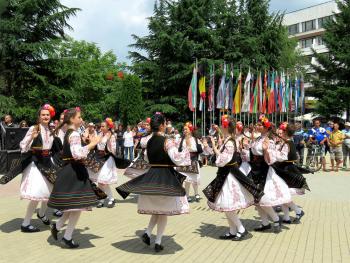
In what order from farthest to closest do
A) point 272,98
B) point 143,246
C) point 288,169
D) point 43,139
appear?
point 272,98, point 288,169, point 43,139, point 143,246

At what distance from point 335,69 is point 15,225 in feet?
118

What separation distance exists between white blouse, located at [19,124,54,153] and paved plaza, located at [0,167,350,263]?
1339 mm

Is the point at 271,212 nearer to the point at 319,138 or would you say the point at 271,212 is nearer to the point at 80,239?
the point at 80,239

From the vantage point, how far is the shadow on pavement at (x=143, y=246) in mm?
5977

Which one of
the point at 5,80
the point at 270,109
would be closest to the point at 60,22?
the point at 5,80

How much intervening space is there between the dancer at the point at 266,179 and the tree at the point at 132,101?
26.1 meters

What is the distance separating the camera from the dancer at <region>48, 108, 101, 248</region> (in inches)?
231

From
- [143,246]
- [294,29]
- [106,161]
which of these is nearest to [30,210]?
[143,246]

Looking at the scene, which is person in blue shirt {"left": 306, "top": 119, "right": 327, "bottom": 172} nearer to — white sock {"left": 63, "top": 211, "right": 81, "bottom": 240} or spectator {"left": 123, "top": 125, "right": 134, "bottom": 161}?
spectator {"left": 123, "top": 125, "right": 134, "bottom": 161}

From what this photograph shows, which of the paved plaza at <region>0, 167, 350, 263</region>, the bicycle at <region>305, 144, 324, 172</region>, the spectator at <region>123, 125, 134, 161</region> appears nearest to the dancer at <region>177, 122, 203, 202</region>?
the paved plaza at <region>0, 167, 350, 263</region>

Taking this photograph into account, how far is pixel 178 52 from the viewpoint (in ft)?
114

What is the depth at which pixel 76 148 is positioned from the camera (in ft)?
19.6

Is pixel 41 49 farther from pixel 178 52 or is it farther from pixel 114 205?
pixel 114 205

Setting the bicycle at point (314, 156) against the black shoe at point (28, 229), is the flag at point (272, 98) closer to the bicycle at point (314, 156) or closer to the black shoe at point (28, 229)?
the bicycle at point (314, 156)
